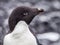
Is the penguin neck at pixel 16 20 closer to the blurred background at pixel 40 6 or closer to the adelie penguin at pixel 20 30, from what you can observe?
the adelie penguin at pixel 20 30

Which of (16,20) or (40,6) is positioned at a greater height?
(16,20)

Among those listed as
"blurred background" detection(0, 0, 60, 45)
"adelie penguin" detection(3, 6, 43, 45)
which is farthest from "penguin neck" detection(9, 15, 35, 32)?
"blurred background" detection(0, 0, 60, 45)

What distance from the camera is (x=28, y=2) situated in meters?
6.70

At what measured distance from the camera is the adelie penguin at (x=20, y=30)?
9.46 feet

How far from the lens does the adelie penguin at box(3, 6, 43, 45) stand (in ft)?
9.46

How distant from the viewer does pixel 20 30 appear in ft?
9.47

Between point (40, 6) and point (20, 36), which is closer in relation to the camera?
point (20, 36)

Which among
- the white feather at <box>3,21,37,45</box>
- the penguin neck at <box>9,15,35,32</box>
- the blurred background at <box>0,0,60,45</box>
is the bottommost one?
the blurred background at <box>0,0,60,45</box>

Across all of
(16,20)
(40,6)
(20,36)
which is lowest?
(40,6)

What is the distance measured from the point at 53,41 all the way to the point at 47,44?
257mm

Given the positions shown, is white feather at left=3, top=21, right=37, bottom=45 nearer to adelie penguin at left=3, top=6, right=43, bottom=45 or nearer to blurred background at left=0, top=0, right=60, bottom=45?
adelie penguin at left=3, top=6, right=43, bottom=45

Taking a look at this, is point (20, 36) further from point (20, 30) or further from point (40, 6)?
point (40, 6)

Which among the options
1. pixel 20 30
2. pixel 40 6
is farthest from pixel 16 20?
pixel 40 6

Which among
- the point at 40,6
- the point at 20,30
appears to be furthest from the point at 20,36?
the point at 40,6
